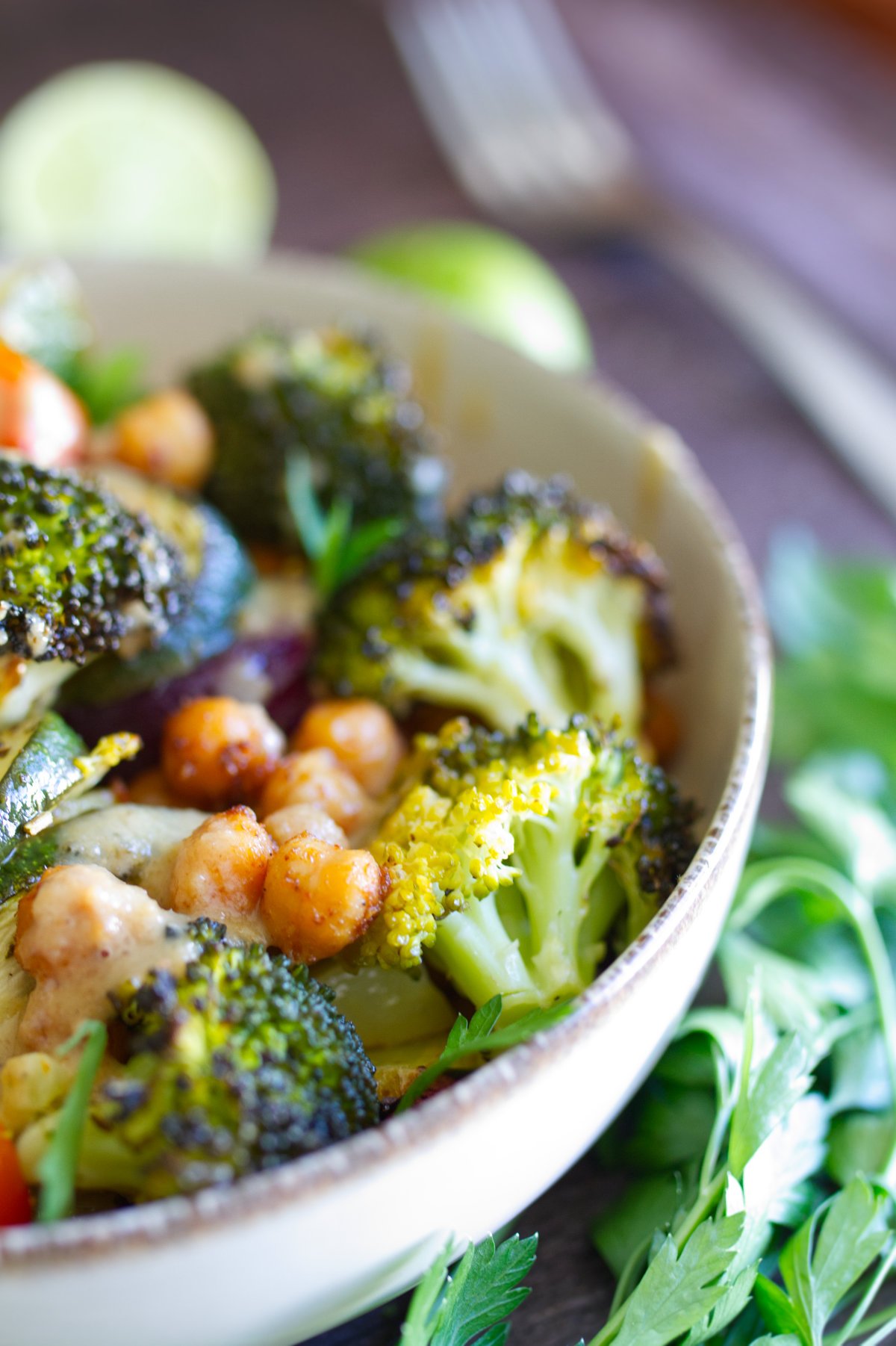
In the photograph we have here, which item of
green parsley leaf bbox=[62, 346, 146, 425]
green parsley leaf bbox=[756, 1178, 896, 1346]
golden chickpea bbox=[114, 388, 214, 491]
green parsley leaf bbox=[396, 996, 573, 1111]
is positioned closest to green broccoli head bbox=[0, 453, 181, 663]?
golden chickpea bbox=[114, 388, 214, 491]

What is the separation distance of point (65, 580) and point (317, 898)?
0.40 metres

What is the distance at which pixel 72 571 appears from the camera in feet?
3.97

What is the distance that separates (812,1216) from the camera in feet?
3.79

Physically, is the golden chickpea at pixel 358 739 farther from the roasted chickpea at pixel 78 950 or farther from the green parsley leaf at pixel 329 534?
the roasted chickpea at pixel 78 950

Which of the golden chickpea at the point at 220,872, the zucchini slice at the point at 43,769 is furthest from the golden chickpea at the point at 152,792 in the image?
the golden chickpea at the point at 220,872

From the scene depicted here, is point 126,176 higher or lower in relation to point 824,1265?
higher

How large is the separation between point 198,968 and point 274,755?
423 mm

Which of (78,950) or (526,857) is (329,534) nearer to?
(526,857)

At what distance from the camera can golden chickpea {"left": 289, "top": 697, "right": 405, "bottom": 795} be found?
1.38 metres

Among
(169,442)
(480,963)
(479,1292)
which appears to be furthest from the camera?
(169,442)

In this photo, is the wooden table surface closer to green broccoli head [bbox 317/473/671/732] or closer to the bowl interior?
the bowl interior

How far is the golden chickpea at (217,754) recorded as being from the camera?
1.31 metres

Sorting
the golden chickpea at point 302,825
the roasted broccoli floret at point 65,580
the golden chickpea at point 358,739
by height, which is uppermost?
the roasted broccoli floret at point 65,580

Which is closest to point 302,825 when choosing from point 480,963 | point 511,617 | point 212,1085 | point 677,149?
point 480,963
